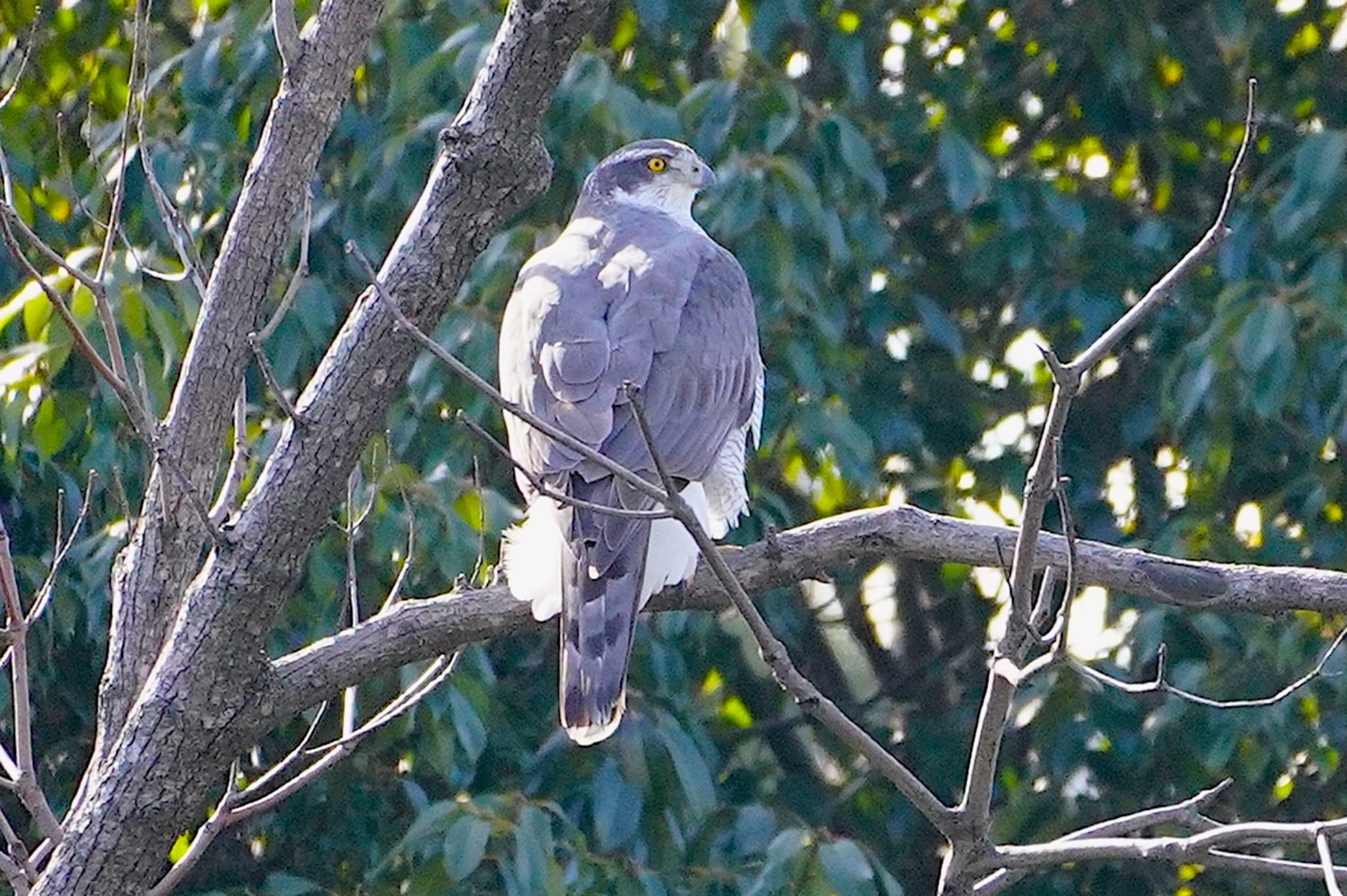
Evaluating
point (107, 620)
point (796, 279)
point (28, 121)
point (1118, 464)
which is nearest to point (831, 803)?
point (1118, 464)

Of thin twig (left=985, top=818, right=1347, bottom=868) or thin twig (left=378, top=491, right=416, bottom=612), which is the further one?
thin twig (left=378, top=491, right=416, bottom=612)

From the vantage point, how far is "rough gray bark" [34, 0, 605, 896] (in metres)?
2.73

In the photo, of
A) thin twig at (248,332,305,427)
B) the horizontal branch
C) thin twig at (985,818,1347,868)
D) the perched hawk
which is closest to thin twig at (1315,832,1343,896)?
thin twig at (985,818,1347,868)

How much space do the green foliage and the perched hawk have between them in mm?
154

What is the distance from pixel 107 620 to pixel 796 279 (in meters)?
1.64

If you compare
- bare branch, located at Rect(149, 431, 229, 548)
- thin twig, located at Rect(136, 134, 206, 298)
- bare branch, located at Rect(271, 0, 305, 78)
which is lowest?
bare branch, located at Rect(149, 431, 229, 548)

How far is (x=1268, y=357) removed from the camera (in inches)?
166

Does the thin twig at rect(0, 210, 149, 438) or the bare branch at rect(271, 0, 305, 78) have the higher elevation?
the bare branch at rect(271, 0, 305, 78)

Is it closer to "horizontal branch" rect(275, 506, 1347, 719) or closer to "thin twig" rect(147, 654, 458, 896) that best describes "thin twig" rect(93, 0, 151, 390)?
"horizontal branch" rect(275, 506, 1347, 719)

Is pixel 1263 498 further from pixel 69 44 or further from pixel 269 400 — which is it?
pixel 69 44

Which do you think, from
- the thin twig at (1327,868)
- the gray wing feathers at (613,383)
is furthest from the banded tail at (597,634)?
the thin twig at (1327,868)

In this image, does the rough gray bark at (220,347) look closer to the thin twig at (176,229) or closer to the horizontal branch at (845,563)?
the thin twig at (176,229)

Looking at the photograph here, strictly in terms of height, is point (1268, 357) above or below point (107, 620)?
below

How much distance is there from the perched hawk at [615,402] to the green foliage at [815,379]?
15 cm
